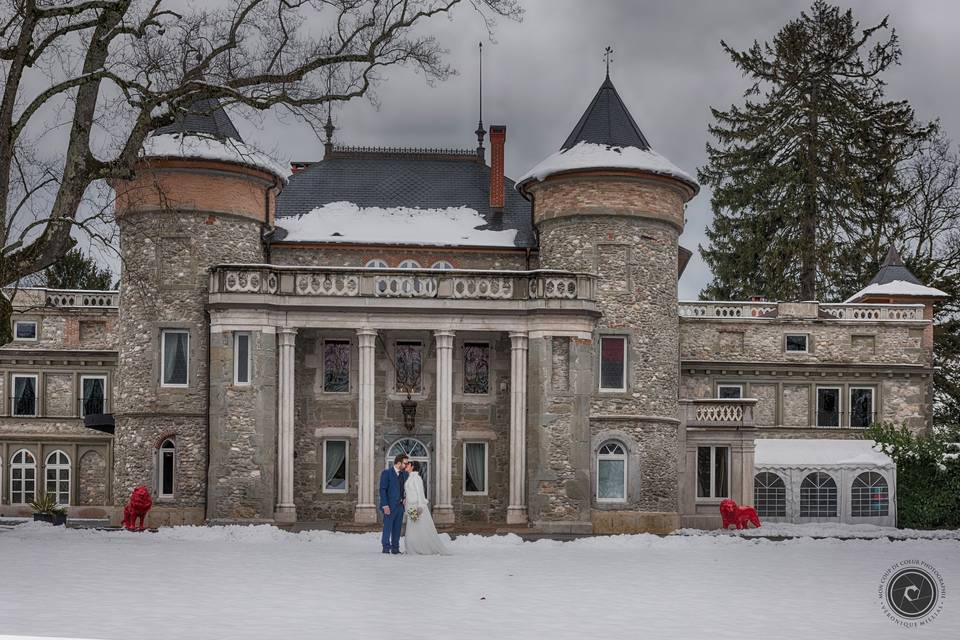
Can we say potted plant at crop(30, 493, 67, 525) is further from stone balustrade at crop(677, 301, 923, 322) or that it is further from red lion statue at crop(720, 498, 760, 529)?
stone balustrade at crop(677, 301, 923, 322)

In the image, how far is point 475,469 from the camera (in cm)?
3794

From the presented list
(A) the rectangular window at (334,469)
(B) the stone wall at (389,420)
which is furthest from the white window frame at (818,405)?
(A) the rectangular window at (334,469)

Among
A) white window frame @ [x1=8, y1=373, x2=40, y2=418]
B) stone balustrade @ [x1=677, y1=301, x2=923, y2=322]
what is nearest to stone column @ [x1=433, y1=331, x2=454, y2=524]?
stone balustrade @ [x1=677, y1=301, x2=923, y2=322]

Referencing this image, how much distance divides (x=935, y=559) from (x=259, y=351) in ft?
59.3

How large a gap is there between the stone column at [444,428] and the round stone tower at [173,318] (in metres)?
6.37

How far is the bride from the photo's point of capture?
78.8ft

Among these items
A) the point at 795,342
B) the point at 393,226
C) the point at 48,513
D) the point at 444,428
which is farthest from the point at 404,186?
the point at 48,513

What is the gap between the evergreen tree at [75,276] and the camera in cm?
6456

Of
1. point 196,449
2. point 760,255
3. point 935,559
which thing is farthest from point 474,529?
point 760,255

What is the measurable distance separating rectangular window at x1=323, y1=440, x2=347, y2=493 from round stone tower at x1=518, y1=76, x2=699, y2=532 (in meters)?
6.54

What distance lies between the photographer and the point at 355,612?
1499 centimetres

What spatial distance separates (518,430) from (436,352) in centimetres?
320

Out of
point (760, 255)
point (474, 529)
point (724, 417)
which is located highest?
point (760, 255)

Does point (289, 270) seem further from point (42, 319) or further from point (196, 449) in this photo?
point (42, 319)
